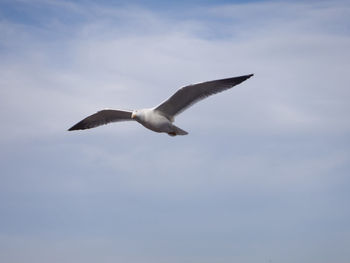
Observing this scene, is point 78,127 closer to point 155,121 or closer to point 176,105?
point 155,121

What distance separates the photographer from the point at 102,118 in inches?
764

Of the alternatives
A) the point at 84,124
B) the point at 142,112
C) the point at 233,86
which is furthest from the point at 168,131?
the point at 84,124

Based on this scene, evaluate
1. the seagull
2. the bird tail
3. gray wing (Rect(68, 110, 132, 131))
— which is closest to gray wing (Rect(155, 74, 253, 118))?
the seagull

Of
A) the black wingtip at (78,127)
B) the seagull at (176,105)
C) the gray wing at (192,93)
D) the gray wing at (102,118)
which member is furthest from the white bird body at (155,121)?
the black wingtip at (78,127)

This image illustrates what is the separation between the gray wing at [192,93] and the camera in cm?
1636

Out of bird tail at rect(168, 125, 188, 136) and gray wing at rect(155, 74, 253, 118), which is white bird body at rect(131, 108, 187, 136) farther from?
gray wing at rect(155, 74, 253, 118)

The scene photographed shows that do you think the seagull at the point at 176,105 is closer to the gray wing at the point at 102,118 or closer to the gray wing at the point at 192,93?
the gray wing at the point at 192,93

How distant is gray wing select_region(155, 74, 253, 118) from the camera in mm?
16359

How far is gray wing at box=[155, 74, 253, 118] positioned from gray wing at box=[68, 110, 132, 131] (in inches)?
81.8

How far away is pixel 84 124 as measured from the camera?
19.9 meters

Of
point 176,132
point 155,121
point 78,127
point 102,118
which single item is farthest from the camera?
point 78,127

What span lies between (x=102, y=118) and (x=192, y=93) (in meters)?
4.44

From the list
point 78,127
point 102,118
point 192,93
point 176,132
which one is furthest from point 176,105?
point 78,127

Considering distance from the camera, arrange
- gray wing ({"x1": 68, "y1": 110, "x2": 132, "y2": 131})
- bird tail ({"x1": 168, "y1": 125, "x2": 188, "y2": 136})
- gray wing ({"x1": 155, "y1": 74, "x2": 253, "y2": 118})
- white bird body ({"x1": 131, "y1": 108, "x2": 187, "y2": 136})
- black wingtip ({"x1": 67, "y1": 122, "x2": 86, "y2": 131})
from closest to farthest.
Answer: gray wing ({"x1": 155, "y1": 74, "x2": 253, "y2": 118}) → white bird body ({"x1": 131, "y1": 108, "x2": 187, "y2": 136}) → bird tail ({"x1": 168, "y1": 125, "x2": 188, "y2": 136}) → gray wing ({"x1": 68, "y1": 110, "x2": 132, "y2": 131}) → black wingtip ({"x1": 67, "y1": 122, "x2": 86, "y2": 131})
